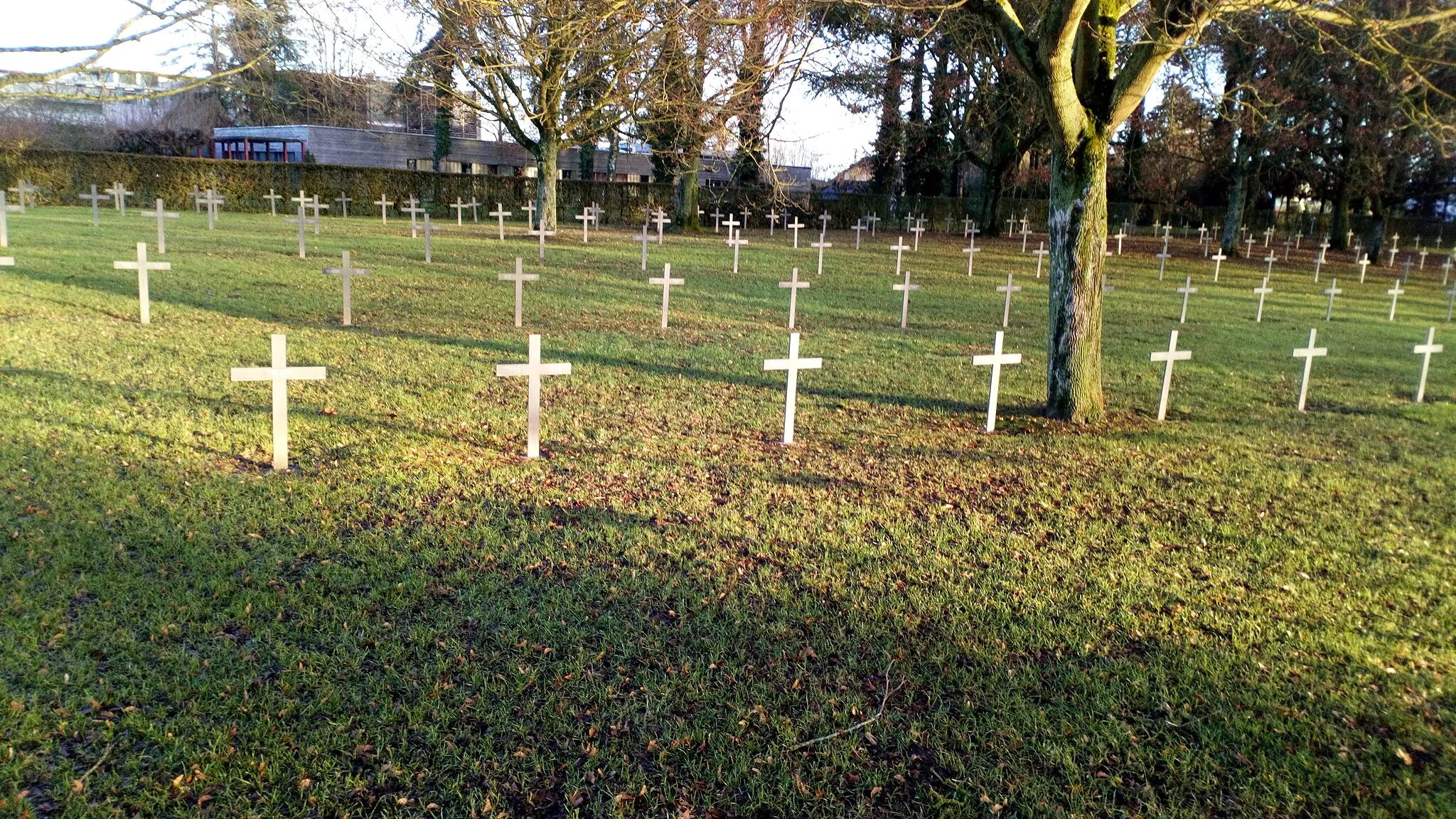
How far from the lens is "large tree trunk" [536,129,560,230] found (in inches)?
1118

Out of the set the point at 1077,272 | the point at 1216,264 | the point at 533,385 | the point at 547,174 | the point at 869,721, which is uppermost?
the point at 547,174

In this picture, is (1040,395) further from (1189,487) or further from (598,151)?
(598,151)

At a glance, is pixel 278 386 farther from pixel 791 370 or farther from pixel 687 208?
pixel 687 208

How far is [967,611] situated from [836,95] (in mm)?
31694

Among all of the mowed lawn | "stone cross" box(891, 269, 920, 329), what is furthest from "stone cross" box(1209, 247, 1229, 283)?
the mowed lawn

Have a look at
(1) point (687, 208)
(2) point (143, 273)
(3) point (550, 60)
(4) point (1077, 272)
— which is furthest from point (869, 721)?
(1) point (687, 208)

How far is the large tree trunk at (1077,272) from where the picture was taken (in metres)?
8.70

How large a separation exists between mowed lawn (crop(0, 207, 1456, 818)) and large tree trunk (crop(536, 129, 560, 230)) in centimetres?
1873

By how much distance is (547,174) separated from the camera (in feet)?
95.1

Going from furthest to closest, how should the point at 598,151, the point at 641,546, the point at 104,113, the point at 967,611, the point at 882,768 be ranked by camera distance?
1. the point at 598,151
2. the point at 104,113
3. the point at 641,546
4. the point at 967,611
5. the point at 882,768

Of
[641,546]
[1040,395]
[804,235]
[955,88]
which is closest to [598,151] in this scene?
[804,235]

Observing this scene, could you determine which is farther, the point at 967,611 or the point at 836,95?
the point at 836,95

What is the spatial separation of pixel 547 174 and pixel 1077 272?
74.8ft

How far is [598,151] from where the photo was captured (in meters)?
58.8
